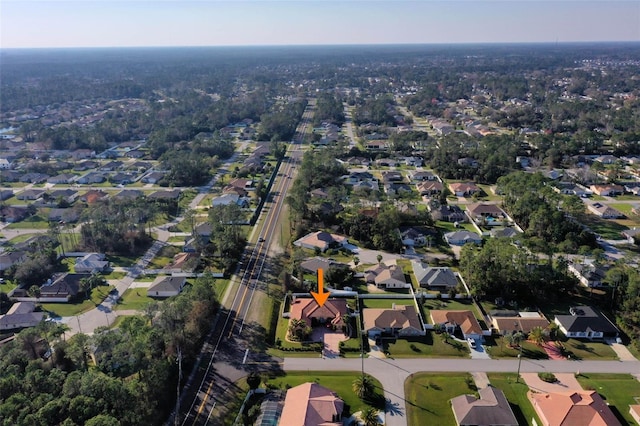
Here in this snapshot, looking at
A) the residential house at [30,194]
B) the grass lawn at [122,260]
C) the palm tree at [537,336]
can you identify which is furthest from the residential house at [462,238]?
the residential house at [30,194]

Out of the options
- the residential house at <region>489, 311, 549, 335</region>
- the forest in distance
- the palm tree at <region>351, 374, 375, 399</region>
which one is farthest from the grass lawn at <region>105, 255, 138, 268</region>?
the residential house at <region>489, 311, 549, 335</region>

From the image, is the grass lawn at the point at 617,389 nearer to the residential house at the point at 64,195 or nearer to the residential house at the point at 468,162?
the residential house at the point at 468,162

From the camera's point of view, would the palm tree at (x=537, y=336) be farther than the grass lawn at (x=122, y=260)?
No

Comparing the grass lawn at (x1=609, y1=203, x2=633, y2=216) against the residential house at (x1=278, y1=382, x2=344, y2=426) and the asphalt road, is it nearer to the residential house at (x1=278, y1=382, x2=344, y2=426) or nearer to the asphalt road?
the asphalt road

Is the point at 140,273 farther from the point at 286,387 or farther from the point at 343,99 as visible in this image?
the point at 343,99

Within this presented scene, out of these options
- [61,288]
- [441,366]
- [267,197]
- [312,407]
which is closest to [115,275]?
[61,288]

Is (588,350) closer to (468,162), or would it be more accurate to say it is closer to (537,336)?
(537,336)
